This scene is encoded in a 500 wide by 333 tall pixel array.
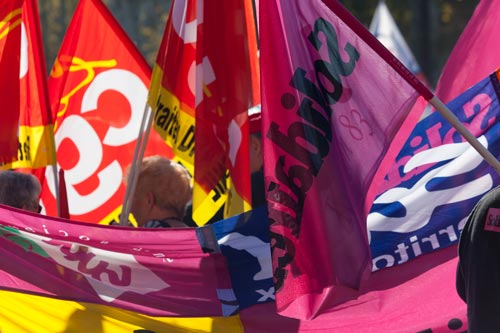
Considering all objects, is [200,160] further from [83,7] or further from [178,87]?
[83,7]

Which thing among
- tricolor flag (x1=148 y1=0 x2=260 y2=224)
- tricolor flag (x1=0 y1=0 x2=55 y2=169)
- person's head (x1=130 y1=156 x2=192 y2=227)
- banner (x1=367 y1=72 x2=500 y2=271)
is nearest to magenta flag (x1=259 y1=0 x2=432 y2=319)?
banner (x1=367 y1=72 x2=500 y2=271)

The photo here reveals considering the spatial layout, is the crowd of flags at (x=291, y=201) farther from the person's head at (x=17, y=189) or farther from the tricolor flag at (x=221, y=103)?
the person's head at (x=17, y=189)

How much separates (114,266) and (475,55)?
1925 millimetres

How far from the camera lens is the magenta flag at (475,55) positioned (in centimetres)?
530

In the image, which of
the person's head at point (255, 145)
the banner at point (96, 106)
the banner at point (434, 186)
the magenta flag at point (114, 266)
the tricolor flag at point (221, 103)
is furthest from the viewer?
the banner at point (96, 106)

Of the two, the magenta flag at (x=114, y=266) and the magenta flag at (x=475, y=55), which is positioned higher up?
the magenta flag at (x=475, y=55)

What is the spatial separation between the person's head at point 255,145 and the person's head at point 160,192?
1.55ft

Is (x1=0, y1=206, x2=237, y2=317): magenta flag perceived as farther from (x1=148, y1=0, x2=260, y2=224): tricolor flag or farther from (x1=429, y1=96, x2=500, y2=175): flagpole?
(x1=429, y1=96, x2=500, y2=175): flagpole

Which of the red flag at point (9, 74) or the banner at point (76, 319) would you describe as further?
the red flag at point (9, 74)

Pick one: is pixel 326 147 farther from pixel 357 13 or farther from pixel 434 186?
pixel 357 13

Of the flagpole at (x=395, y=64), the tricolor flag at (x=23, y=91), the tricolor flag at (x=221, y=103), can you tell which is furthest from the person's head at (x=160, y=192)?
the flagpole at (x=395, y=64)

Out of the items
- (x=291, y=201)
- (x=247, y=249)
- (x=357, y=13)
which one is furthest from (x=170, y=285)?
(x=357, y=13)

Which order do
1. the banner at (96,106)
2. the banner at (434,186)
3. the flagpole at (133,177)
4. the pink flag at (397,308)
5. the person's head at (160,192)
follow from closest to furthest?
the pink flag at (397,308), the banner at (434,186), the flagpole at (133,177), the person's head at (160,192), the banner at (96,106)

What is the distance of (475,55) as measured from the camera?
17.7 ft
